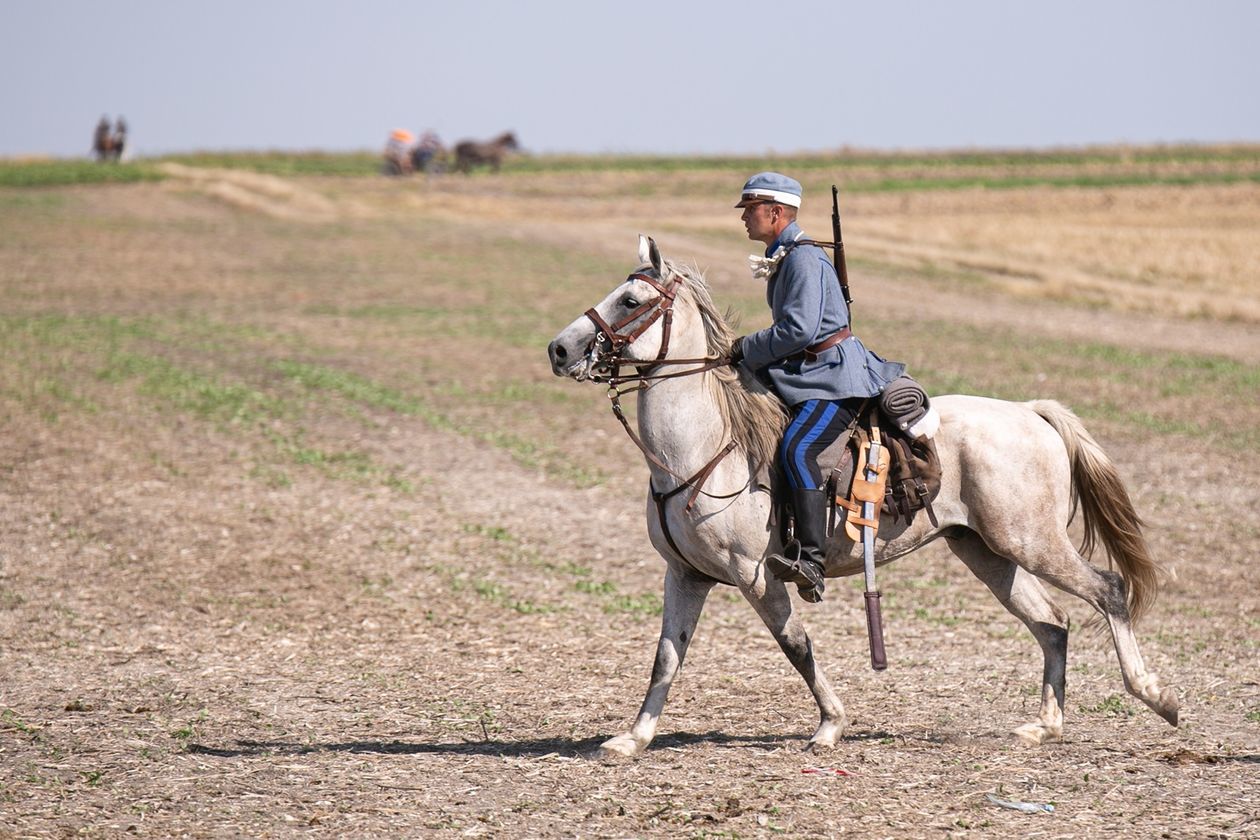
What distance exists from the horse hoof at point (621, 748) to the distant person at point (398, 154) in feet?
224

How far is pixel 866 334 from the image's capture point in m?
27.2

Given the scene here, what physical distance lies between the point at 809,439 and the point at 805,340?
1.97 ft

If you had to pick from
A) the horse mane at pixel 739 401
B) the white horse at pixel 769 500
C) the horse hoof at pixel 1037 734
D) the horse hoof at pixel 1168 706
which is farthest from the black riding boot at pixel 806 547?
the horse hoof at pixel 1168 706

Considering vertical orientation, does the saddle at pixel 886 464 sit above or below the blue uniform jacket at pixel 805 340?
below

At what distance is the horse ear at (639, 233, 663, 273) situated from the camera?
6.84m

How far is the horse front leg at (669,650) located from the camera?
743 centimetres

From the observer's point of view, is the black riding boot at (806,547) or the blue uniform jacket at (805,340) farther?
the black riding boot at (806,547)

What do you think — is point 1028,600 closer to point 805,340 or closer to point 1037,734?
point 1037,734

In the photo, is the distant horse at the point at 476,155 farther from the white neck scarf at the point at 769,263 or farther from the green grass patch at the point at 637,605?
the white neck scarf at the point at 769,263

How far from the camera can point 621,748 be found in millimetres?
7363

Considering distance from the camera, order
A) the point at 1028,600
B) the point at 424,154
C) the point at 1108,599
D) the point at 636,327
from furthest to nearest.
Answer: the point at 424,154 < the point at 1028,600 < the point at 1108,599 < the point at 636,327

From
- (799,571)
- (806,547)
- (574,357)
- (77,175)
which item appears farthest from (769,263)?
(77,175)

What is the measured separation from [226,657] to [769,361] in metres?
5.15

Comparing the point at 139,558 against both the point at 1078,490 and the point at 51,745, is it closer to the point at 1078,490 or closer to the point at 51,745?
the point at 51,745
